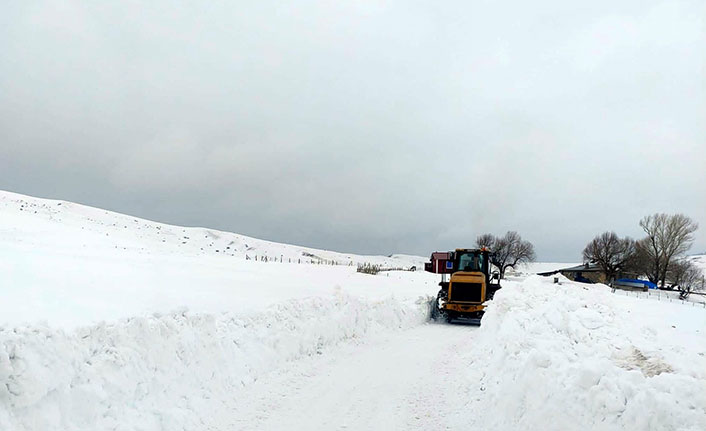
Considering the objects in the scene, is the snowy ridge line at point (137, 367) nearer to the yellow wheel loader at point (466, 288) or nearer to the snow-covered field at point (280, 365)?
the snow-covered field at point (280, 365)

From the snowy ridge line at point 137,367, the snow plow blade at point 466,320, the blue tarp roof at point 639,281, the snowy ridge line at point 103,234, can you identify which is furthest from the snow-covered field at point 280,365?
the blue tarp roof at point 639,281

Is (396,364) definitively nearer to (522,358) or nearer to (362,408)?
(362,408)

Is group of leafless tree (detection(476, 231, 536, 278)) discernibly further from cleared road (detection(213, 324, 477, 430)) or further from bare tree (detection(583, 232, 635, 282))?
cleared road (detection(213, 324, 477, 430))

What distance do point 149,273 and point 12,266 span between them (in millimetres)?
3365

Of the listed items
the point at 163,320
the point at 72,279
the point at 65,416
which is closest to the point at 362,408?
the point at 163,320

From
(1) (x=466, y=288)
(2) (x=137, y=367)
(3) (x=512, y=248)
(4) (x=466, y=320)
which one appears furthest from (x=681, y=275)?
(2) (x=137, y=367)

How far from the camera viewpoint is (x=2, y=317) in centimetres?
551

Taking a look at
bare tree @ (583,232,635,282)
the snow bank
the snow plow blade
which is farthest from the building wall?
the snow bank

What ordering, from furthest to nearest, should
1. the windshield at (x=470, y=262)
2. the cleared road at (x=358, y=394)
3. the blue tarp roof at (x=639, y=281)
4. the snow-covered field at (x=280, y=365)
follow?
the blue tarp roof at (x=639, y=281)
the windshield at (x=470, y=262)
the cleared road at (x=358, y=394)
the snow-covered field at (x=280, y=365)

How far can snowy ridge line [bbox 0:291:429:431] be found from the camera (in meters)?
4.84

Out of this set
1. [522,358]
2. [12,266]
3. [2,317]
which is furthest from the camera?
[12,266]

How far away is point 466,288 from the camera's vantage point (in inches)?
718

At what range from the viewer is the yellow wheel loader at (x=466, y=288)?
18.0 m

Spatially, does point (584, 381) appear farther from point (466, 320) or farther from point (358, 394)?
point (466, 320)
